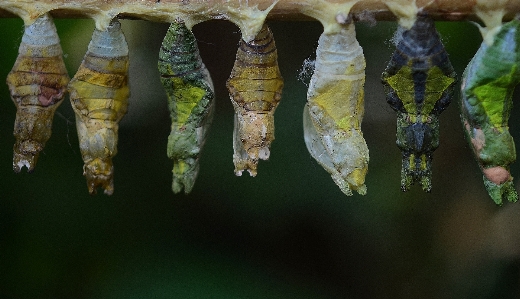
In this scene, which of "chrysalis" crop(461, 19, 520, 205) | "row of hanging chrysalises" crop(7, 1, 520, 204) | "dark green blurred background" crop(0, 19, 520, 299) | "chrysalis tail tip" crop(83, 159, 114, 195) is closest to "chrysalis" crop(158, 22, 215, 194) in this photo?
"row of hanging chrysalises" crop(7, 1, 520, 204)

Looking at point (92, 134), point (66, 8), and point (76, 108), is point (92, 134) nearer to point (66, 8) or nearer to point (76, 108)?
point (76, 108)

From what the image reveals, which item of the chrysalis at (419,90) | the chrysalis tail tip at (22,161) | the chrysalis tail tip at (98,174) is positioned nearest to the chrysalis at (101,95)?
the chrysalis tail tip at (98,174)

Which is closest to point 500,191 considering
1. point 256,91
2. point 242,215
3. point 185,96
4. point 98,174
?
point 256,91

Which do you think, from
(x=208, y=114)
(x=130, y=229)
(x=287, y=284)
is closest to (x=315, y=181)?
(x=287, y=284)

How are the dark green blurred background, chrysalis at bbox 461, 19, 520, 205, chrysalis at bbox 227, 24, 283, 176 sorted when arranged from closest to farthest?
chrysalis at bbox 461, 19, 520, 205 < chrysalis at bbox 227, 24, 283, 176 < the dark green blurred background

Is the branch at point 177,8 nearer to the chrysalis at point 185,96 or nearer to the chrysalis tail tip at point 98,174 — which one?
the chrysalis at point 185,96

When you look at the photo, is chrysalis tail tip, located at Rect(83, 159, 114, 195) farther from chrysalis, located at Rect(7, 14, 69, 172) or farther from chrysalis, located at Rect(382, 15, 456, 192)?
chrysalis, located at Rect(382, 15, 456, 192)

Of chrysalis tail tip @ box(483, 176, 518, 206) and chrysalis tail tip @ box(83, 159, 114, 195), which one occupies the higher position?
chrysalis tail tip @ box(483, 176, 518, 206)

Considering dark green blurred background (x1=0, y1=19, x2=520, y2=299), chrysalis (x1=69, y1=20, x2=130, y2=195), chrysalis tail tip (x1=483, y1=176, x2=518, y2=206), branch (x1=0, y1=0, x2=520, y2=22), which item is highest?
branch (x1=0, y1=0, x2=520, y2=22)
